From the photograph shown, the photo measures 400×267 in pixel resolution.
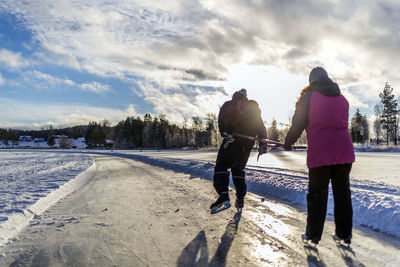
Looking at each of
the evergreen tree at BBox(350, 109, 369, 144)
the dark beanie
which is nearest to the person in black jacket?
the dark beanie

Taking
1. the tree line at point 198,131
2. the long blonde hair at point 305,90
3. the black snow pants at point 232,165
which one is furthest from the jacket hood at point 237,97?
the tree line at point 198,131

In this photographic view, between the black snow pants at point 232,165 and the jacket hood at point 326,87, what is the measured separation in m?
1.77

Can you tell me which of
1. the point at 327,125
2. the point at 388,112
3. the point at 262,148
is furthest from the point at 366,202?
the point at 388,112

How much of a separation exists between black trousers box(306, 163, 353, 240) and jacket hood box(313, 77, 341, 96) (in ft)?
2.78

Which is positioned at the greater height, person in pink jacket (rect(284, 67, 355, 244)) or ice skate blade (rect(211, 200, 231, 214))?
person in pink jacket (rect(284, 67, 355, 244))

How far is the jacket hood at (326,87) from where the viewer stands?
116 inches

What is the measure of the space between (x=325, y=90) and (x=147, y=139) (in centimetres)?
9598

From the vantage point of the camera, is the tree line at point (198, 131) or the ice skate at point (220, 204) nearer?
the ice skate at point (220, 204)

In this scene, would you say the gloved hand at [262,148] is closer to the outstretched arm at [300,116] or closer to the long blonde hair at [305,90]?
the outstretched arm at [300,116]

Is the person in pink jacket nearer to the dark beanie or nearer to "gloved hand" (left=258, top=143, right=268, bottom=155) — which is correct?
the dark beanie

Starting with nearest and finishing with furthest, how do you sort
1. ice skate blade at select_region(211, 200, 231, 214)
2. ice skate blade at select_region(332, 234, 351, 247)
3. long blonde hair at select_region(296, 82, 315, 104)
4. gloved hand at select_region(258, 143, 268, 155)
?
1. ice skate blade at select_region(332, 234, 351, 247)
2. long blonde hair at select_region(296, 82, 315, 104)
3. ice skate blade at select_region(211, 200, 231, 214)
4. gloved hand at select_region(258, 143, 268, 155)

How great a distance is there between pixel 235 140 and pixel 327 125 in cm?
177

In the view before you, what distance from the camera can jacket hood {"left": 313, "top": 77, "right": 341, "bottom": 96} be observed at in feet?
9.64

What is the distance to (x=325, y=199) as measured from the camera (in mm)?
3070
